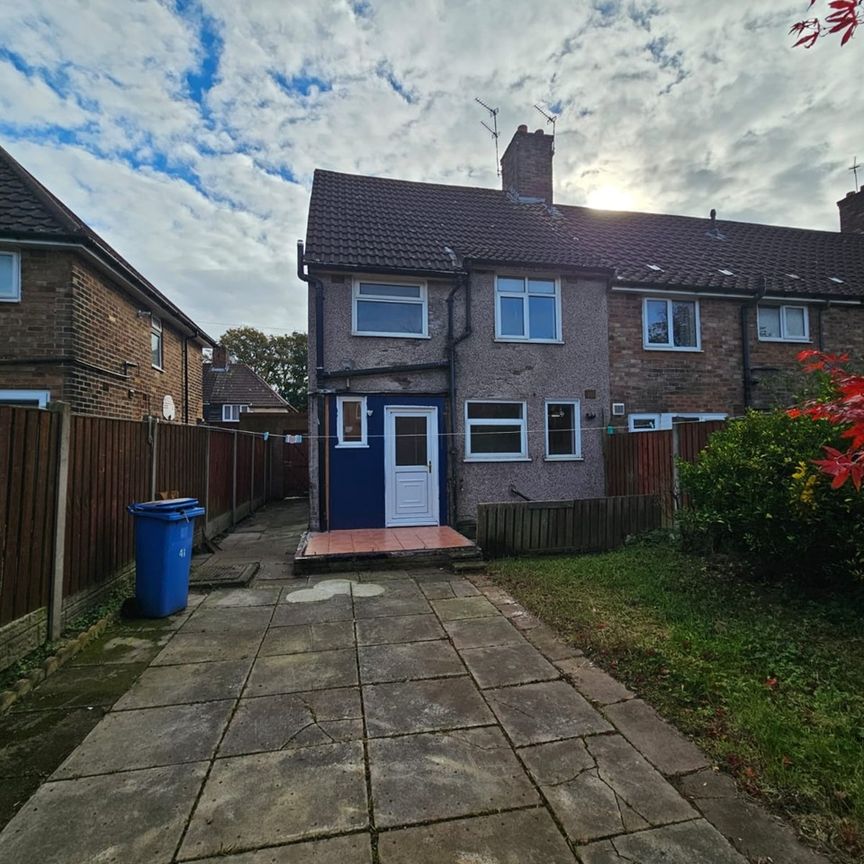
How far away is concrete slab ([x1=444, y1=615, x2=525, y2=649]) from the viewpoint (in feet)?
13.2

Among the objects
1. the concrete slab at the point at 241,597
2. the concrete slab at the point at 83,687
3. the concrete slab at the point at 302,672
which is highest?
the concrete slab at the point at 241,597

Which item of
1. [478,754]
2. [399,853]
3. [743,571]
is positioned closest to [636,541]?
[743,571]

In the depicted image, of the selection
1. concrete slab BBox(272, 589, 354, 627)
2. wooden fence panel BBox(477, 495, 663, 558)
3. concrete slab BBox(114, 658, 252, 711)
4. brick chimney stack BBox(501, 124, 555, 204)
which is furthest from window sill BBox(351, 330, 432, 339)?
brick chimney stack BBox(501, 124, 555, 204)

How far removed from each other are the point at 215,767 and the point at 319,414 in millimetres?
6643

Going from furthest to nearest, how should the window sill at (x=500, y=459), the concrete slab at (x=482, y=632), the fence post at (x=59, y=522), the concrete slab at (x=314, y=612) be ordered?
1. the window sill at (x=500, y=459)
2. the concrete slab at (x=314, y=612)
3. the concrete slab at (x=482, y=632)
4. the fence post at (x=59, y=522)

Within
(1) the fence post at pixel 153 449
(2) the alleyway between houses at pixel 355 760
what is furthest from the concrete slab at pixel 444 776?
(1) the fence post at pixel 153 449

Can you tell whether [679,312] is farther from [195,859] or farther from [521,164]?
[195,859]

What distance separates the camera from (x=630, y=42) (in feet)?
22.6

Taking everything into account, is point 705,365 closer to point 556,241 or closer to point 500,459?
point 556,241

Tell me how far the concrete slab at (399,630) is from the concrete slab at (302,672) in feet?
1.05

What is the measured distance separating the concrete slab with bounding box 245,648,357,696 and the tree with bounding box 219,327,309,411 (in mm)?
38108

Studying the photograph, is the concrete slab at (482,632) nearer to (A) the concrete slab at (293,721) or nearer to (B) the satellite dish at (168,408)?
(A) the concrete slab at (293,721)

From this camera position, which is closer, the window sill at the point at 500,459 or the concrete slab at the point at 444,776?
the concrete slab at the point at 444,776

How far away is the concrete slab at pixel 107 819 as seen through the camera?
190 centimetres
